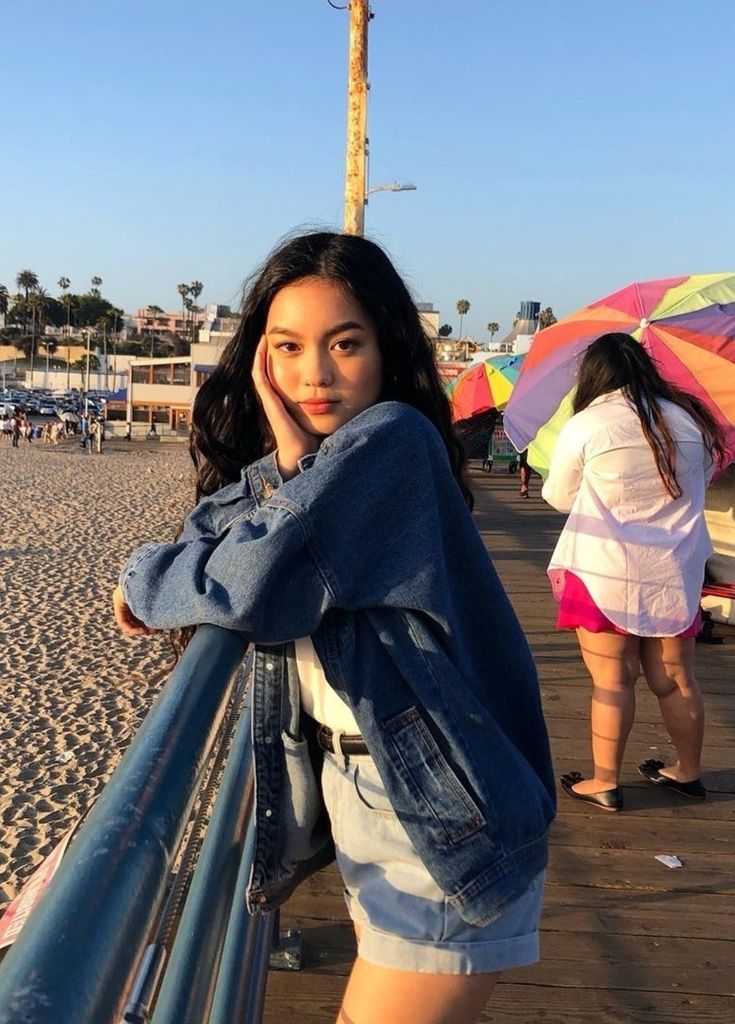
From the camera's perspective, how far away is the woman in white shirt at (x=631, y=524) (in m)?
3.24

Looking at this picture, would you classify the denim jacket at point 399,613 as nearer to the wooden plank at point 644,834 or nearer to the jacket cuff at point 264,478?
the jacket cuff at point 264,478

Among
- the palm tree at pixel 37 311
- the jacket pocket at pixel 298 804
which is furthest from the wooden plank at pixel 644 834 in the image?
the palm tree at pixel 37 311

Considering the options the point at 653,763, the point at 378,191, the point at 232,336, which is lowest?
the point at 653,763

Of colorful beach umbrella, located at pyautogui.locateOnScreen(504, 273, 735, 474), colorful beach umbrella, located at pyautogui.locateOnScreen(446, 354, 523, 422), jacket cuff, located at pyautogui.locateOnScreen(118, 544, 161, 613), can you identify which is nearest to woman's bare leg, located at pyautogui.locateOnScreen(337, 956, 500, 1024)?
jacket cuff, located at pyautogui.locateOnScreen(118, 544, 161, 613)

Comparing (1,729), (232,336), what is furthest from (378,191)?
(232,336)

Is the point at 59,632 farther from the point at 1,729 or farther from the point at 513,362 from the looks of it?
the point at 513,362

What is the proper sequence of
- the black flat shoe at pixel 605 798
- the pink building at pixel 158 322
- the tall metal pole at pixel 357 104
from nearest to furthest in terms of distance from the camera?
the black flat shoe at pixel 605 798, the tall metal pole at pixel 357 104, the pink building at pixel 158 322

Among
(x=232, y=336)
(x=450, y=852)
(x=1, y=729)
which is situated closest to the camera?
(x=450, y=852)

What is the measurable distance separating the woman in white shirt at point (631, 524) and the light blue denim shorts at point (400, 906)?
6.84 ft

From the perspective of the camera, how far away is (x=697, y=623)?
3393 millimetres

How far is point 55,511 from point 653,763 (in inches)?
834

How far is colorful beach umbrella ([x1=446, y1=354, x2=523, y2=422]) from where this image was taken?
1412 cm

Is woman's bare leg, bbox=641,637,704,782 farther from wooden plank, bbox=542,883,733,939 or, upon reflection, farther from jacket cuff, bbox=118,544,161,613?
jacket cuff, bbox=118,544,161,613

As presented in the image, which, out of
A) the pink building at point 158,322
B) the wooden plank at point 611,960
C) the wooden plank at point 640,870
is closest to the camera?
the wooden plank at point 611,960
